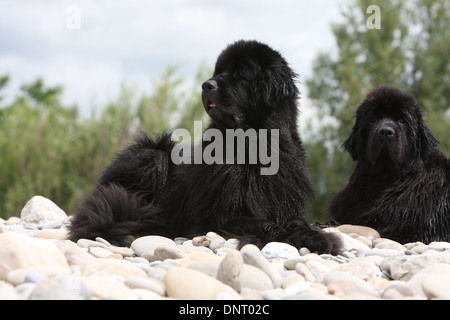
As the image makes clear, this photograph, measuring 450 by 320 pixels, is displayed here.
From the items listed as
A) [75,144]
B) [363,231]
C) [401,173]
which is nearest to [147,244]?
[363,231]

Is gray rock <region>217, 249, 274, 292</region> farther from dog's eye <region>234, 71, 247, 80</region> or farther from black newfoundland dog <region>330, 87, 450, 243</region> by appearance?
black newfoundland dog <region>330, 87, 450, 243</region>

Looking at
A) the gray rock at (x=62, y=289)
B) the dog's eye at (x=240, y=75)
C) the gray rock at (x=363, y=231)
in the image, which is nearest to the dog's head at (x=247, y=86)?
the dog's eye at (x=240, y=75)

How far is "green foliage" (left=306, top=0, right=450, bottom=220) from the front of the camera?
17.6 m

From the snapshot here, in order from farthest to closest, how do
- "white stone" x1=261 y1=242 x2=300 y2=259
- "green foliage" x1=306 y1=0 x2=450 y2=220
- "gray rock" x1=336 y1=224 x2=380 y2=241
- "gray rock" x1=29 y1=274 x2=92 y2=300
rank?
"green foliage" x1=306 y1=0 x2=450 y2=220, "gray rock" x1=336 y1=224 x2=380 y2=241, "white stone" x1=261 y1=242 x2=300 y2=259, "gray rock" x1=29 y1=274 x2=92 y2=300

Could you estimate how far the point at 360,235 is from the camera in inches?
217

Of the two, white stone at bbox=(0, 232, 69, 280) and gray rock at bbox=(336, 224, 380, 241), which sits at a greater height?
white stone at bbox=(0, 232, 69, 280)

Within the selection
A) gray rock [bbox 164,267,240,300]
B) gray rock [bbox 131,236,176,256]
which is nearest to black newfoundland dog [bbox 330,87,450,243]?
gray rock [bbox 131,236,176,256]

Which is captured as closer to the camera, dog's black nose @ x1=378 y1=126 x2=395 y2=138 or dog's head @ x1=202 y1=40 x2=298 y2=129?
dog's head @ x1=202 y1=40 x2=298 y2=129

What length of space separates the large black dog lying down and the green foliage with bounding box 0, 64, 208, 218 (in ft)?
28.3

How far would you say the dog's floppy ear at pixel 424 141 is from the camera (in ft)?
18.6

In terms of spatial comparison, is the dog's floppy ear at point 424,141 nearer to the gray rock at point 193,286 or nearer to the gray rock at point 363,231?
the gray rock at point 363,231

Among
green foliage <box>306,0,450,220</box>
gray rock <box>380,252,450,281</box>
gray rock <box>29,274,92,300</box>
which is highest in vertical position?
green foliage <box>306,0,450,220</box>

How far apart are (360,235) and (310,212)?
2.16ft

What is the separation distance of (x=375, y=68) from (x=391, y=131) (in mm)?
13382
